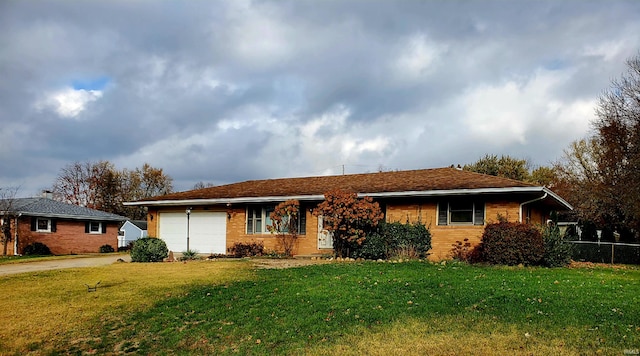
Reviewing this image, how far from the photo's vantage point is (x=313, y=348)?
709 centimetres

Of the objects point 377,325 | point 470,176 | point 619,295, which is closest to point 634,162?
point 470,176

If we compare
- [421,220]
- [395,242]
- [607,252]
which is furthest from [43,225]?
[607,252]

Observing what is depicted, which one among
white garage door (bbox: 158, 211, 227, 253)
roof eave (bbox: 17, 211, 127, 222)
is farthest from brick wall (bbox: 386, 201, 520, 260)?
roof eave (bbox: 17, 211, 127, 222)

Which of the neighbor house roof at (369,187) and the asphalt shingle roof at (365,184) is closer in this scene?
the neighbor house roof at (369,187)

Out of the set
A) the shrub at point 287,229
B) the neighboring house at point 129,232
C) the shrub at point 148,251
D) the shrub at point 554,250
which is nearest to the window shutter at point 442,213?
the shrub at point 554,250

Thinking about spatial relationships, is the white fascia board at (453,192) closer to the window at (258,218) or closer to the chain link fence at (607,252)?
the chain link fence at (607,252)

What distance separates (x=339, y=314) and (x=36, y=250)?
1107 inches

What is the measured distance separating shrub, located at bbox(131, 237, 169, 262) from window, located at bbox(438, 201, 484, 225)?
36.7 feet

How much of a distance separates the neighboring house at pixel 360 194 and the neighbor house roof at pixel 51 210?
11.1 metres

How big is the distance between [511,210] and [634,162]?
1326cm

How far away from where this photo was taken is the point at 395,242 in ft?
57.8

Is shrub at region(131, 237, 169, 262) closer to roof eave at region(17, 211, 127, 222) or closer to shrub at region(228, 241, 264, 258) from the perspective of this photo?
shrub at region(228, 241, 264, 258)

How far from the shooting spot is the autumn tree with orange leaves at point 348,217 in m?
17.2

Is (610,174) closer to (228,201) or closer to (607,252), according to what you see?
(607,252)
